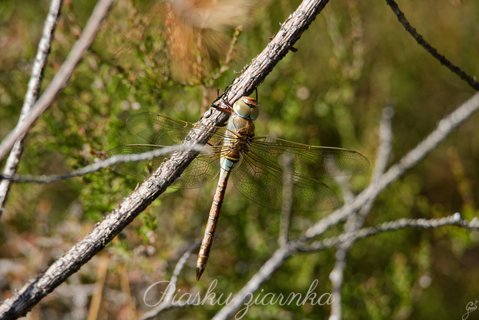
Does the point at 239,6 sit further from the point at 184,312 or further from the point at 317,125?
the point at 184,312

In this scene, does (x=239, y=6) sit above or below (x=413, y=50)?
below

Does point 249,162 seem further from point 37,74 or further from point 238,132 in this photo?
point 37,74

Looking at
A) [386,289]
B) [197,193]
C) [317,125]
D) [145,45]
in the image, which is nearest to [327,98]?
[317,125]

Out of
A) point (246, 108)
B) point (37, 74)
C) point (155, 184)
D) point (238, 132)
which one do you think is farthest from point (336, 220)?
point (37, 74)

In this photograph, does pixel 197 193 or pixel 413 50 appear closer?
pixel 197 193

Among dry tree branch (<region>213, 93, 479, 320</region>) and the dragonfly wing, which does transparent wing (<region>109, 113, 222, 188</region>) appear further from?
dry tree branch (<region>213, 93, 479, 320</region>)

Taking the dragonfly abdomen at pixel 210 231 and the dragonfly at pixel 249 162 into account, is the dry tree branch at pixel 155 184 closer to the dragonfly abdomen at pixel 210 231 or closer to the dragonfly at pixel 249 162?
the dragonfly at pixel 249 162

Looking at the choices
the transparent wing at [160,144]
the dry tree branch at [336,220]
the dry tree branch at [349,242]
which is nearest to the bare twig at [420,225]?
the dry tree branch at [336,220]
